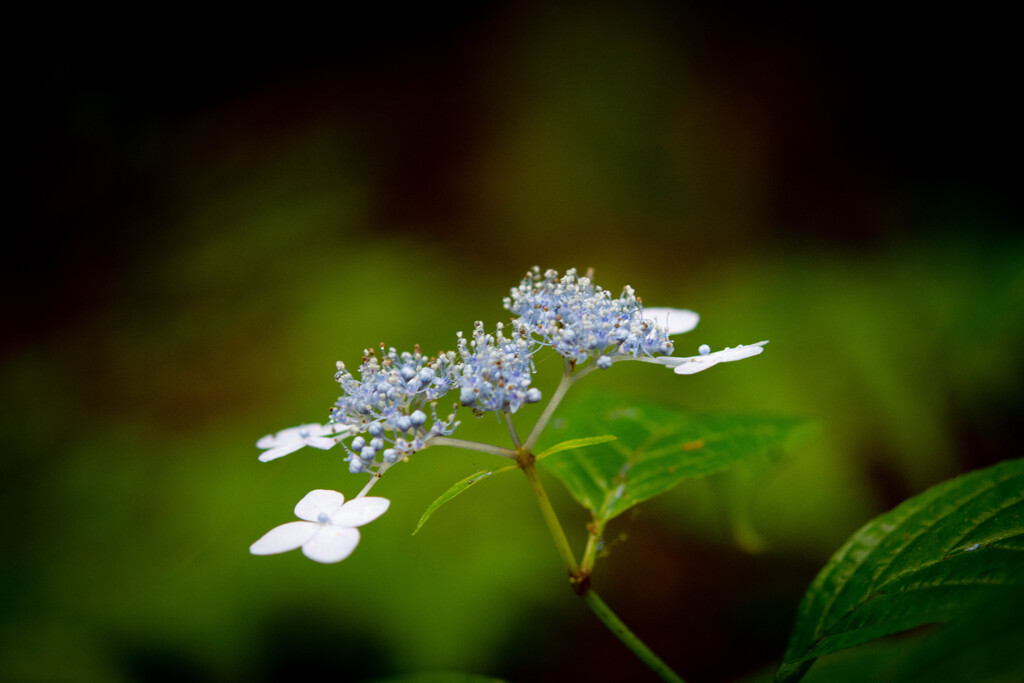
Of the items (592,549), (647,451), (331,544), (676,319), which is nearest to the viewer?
(331,544)

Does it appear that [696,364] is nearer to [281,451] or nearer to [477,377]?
[477,377]

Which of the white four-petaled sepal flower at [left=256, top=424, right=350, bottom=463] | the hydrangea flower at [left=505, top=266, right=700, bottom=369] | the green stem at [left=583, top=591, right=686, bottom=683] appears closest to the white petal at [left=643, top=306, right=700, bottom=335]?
the hydrangea flower at [left=505, top=266, right=700, bottom=369]

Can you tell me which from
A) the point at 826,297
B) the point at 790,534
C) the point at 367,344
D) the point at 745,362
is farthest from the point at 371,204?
the point at 790,534

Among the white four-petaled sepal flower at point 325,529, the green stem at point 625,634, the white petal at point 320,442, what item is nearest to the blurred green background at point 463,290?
the green stem at point 625,634

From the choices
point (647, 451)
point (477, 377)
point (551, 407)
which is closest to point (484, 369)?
point (477, 377)

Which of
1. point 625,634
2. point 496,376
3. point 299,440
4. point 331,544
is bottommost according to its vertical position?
point 625,634

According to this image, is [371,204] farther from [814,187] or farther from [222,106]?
[814,187]

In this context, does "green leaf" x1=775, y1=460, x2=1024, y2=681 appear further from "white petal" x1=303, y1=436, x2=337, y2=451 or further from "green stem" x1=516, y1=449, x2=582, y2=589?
"white petal" x1=303, y1=436, x2=337, y2=451
